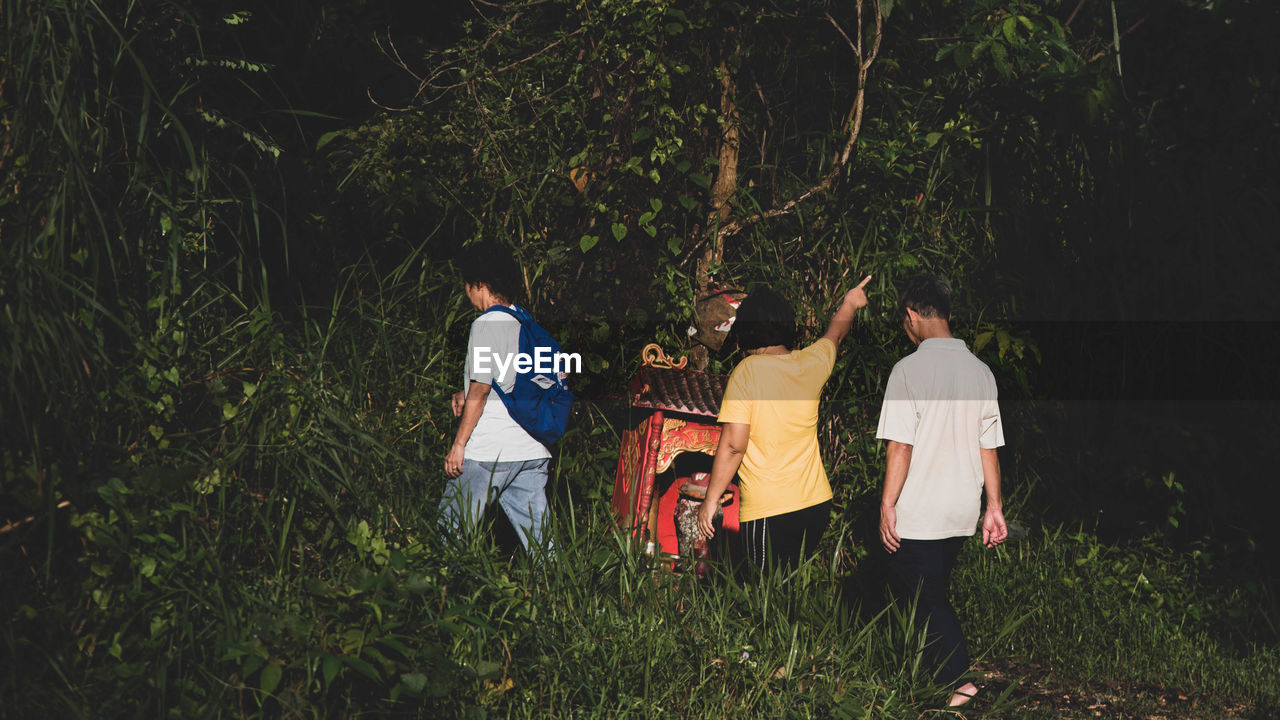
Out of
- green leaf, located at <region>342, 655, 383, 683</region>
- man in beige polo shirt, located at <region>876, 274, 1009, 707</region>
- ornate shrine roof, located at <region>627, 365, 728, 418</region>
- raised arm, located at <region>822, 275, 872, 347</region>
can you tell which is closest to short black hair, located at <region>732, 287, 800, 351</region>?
raised arm, located at <region>822, 275, 872, 347</region>

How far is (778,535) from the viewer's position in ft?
14.5

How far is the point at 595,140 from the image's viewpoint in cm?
579

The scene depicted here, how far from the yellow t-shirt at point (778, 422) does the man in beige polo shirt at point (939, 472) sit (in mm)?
333

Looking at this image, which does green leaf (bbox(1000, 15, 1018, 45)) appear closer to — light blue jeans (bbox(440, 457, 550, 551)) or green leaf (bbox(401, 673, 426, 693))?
light blue jeans (bbox(440, 457, 550, 551))

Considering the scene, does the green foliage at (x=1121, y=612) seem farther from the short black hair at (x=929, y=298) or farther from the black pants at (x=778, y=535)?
the short black hair at (x=929, y=298)

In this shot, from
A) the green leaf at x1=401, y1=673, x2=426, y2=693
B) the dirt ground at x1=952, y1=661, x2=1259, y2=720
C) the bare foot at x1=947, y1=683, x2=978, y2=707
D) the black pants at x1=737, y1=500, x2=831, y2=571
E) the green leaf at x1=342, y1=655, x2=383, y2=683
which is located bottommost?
the dirt ground at x1=952, y1=661, x2=1259, y2=720

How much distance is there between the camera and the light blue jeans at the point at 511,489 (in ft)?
15.4

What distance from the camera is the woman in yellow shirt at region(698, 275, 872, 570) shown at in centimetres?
433

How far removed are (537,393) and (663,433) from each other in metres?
0.66

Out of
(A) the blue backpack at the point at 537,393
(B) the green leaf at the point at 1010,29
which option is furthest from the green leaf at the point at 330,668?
(B) the green leaf at the point at 1010,29

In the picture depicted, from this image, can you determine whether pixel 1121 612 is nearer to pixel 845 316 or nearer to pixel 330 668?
pixel 845 316

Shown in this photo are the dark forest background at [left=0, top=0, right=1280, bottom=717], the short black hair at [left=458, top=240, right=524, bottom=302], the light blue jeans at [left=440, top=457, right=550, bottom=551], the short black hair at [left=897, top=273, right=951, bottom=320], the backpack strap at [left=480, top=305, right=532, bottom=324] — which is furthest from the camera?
the short black hair at [left=458, top=240, right=524, bottom=302]

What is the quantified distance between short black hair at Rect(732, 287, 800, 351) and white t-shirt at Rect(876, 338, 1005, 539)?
0.52 meters

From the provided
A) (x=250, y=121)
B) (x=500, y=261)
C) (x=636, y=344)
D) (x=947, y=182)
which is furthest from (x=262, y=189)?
(x=947, y=182)
